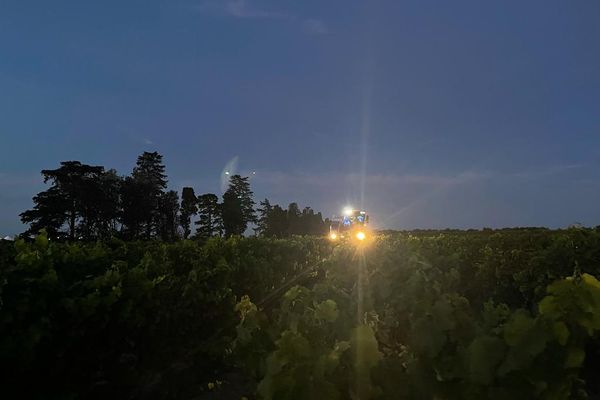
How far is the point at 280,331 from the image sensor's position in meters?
2.56

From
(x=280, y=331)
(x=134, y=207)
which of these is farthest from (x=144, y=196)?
(x=280, y=331)

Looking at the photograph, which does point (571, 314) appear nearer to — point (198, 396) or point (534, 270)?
point (198, 396)

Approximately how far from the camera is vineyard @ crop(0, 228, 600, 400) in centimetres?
195

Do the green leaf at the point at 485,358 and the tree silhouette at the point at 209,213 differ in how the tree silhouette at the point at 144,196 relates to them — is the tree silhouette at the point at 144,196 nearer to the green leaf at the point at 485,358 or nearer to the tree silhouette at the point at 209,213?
the tree silhouette at the point at 209,213

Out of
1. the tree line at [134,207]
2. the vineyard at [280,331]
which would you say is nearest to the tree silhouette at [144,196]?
the tree line at [134,207]

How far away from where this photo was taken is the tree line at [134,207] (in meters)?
53.5

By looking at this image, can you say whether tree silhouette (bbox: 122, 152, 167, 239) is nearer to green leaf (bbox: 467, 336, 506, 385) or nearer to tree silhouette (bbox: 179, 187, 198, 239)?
tree silhouette (bbox: 179, 187, 198, 239)

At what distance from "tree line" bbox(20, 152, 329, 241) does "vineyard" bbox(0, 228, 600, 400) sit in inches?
1341

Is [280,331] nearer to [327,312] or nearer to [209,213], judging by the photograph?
[327,312]

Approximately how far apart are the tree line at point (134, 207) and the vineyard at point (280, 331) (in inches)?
1341

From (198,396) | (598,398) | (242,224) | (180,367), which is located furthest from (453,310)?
(242,224)

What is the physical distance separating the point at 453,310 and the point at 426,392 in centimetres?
47

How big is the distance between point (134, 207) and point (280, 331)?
63754 mm

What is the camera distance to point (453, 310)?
7.80 ft
